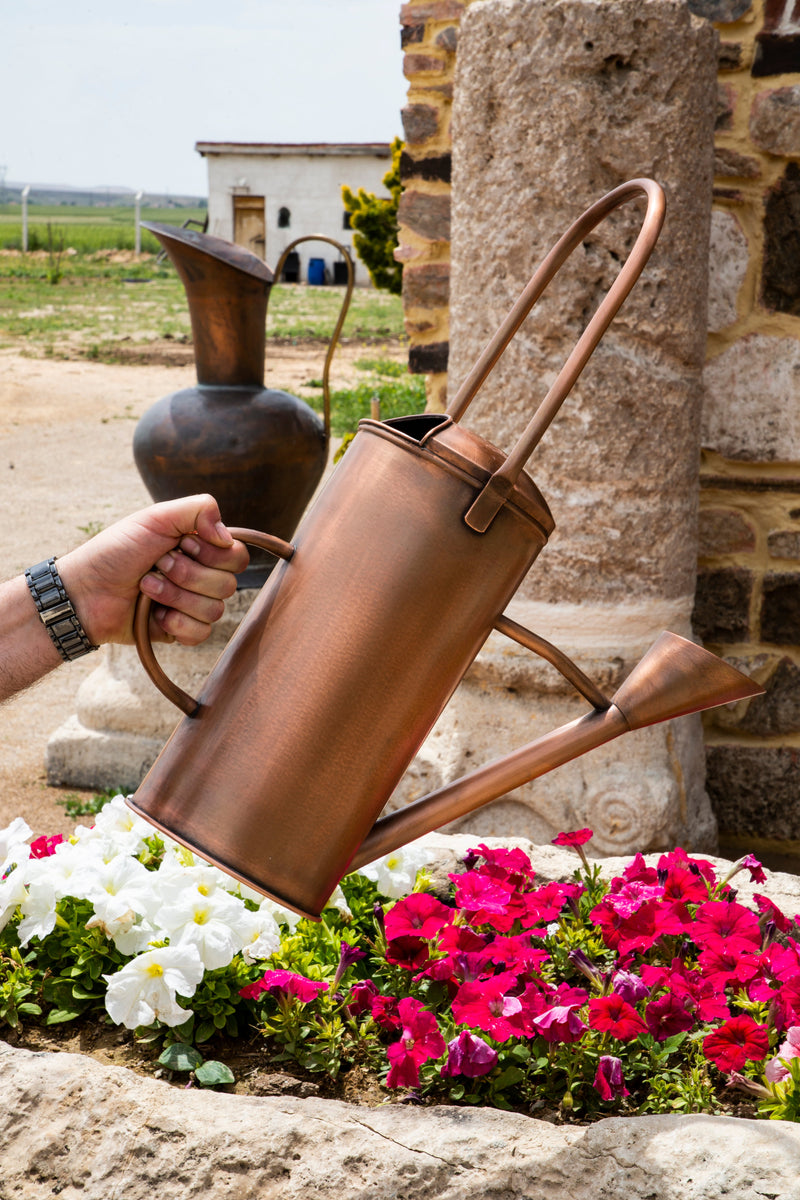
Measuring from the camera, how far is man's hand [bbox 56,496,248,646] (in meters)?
1.04

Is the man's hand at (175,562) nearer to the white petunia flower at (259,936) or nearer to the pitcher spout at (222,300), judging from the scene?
the white petunia flower at (259,936)

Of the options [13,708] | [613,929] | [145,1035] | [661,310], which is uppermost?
[661,310]

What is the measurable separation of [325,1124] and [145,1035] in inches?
13.5

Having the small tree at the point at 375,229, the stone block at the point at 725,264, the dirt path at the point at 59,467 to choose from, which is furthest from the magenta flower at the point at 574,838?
the small tree at the point at 375,229

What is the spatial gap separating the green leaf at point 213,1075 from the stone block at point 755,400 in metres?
1.77


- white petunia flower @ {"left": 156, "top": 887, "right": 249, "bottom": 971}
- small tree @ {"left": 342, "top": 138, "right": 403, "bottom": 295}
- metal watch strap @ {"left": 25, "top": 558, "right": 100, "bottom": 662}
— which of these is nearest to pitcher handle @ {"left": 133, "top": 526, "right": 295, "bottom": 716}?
metal watch strap @ {"left": 25, "top": 558, "right": 100, "bottom": 662}

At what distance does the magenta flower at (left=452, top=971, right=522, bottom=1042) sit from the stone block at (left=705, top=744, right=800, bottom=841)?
5.05 ft

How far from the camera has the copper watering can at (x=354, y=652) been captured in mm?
914

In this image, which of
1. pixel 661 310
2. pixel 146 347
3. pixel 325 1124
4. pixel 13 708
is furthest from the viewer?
pixel 146 347

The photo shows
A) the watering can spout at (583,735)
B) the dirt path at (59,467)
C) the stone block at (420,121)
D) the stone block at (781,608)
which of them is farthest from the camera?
the dirt path at (59,467)

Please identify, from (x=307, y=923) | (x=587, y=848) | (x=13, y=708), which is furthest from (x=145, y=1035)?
(x=13, y=708)

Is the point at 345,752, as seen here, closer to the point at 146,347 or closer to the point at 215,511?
the point at 215,511

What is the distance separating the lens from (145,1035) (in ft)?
4.35

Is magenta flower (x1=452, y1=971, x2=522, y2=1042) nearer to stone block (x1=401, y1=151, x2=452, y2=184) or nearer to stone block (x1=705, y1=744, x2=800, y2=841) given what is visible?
stone block (x1=705, y1=744, x2=800, y2=841)
